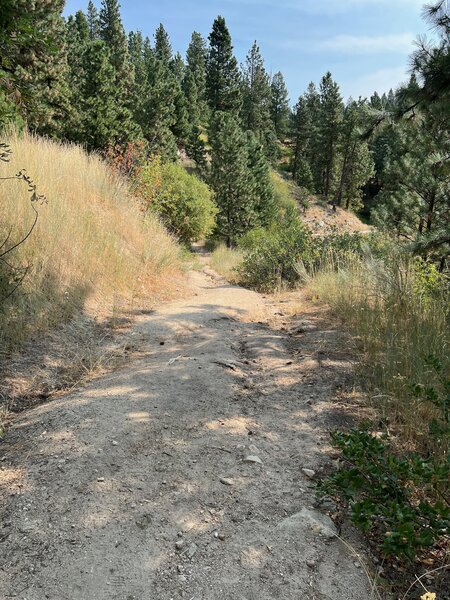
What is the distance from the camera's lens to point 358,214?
59.0 metres

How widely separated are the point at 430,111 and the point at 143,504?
527 centimetres

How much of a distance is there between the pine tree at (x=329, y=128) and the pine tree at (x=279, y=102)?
16.5 m

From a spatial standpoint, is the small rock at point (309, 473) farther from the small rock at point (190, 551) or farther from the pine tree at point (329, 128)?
the pine tree at point (329, 128)

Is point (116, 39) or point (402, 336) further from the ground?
point (116, 39)

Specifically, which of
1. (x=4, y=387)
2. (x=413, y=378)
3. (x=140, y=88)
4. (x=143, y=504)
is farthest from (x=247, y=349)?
(x=140, y=88)

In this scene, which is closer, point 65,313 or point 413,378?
point 413,378

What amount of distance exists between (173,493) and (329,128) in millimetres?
56674

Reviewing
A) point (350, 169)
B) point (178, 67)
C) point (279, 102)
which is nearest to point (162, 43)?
point (178, 67)

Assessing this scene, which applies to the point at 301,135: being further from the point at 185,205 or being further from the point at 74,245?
the point at 74,245

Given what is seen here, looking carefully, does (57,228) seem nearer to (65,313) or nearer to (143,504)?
(65,313)

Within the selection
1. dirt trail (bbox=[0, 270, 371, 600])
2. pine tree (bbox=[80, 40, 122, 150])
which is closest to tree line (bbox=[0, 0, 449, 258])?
pine tree (bbox=[80, 40, 122, 150])

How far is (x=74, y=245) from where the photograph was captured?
518 centimetres

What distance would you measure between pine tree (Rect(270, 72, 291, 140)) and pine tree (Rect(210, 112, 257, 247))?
4697 cm

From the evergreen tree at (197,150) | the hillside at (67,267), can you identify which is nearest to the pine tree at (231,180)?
the evergreen tree at (197,150)
